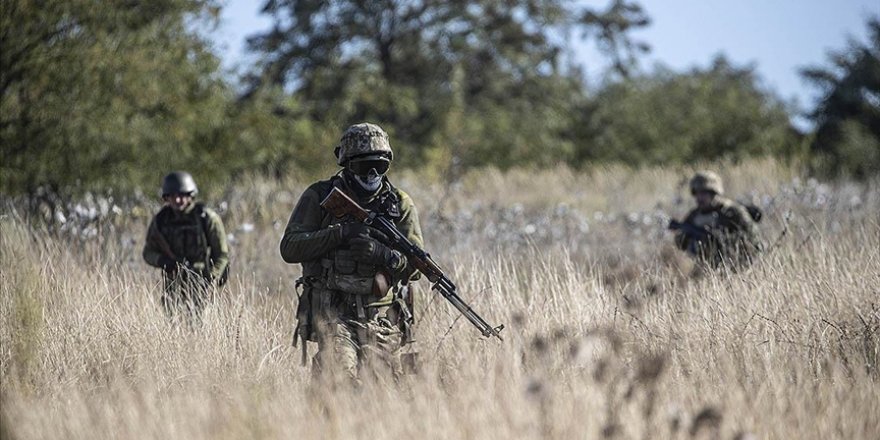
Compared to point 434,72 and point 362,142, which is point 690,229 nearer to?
point 362,142

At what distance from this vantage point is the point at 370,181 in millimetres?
5488

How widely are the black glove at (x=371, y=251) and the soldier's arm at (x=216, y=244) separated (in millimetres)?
2405

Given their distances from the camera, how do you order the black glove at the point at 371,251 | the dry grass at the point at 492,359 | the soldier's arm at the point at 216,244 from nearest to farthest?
the dry grass at the point at 492,359 < the black glove at the point at 371,251 < the soldier's arm at the point at 216,244

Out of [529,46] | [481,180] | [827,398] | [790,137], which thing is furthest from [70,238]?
[790,137]

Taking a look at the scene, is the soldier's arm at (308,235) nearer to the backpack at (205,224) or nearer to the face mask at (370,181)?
the face mask at (370,181)

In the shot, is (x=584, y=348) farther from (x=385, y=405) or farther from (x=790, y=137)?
(x=790, y=137)

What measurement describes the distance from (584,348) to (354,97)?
22.0 meters

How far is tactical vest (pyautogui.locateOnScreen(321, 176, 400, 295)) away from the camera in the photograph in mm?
5398

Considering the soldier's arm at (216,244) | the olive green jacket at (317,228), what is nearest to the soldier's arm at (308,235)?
the olive green jacket at (317,228)

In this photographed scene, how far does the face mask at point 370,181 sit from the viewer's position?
5473 millimetres

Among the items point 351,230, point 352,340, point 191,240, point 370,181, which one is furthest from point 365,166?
point 191,240

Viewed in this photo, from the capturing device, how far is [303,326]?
5.50 metres

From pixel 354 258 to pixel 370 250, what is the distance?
15cm

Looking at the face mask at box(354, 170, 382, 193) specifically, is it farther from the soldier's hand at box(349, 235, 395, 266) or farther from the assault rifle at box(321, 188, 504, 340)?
the soldier's hand at box(349, 235, 395, 266)
